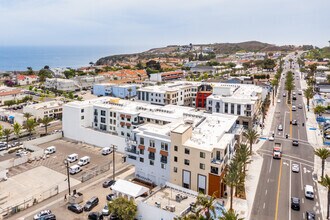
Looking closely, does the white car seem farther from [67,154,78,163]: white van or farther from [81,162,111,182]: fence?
[67,154,78,163]: white van

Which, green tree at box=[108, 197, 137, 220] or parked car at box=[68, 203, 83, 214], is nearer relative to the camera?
green tree at box=[108, 197, 137, 220]

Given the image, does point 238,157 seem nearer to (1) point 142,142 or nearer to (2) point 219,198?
(2) point 219,198

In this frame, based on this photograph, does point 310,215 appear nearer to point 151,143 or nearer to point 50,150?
point 151,143

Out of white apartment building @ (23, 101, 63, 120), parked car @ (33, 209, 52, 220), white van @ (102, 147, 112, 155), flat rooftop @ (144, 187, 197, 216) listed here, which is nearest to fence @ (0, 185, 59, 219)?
parked car @ (33, 209, 52, 220)

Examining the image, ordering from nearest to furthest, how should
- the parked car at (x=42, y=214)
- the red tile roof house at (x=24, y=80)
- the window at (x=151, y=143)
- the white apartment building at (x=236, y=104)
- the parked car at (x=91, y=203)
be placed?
the parked car at (x=42, y=214) < the parked car at (x=91, y=203) < the window at (x=151, y=143) < the white apartment building at (x=236, y=104) < the red tile roof house at (x=24, y=80)

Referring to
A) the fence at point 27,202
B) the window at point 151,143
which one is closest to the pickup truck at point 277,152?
the window at point 151,143

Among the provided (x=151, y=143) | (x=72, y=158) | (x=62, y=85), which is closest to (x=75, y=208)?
(x=151, y=143)

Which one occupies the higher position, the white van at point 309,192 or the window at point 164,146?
the window at point 164,146

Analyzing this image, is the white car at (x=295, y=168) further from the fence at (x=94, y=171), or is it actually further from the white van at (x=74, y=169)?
the white van at (x=74, y=169)
